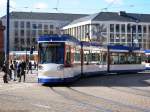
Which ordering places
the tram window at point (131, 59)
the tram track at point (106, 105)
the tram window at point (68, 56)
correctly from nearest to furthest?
the tram track at point (106, 105) < the tram window at point (68, 56) < the tram window at point (131, 59)

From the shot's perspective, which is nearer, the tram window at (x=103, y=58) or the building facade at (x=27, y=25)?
the tram window at (x=103, y=58)

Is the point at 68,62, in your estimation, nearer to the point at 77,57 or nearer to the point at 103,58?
the point at 77,57

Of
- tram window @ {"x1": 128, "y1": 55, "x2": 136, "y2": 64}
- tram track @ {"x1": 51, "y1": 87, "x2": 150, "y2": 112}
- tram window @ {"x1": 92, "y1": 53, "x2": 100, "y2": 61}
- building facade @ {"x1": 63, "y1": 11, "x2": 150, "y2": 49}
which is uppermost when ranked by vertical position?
building facade @ {"x1": 63, "y1": 11, "x2": 150, "y2": 49}

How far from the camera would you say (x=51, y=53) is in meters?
29.4

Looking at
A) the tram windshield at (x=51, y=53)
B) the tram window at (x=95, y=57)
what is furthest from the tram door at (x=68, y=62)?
the tram window at (x=95, y=57)

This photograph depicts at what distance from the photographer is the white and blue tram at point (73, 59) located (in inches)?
1155

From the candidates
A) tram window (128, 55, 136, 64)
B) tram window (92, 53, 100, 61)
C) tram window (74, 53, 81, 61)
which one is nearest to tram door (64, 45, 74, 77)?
tram window (74, 53, 81, 61)

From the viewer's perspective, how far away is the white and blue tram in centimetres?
2933

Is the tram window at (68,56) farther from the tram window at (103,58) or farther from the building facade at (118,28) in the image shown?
the building facade at (118,28)

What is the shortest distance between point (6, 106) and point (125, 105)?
14.4 feet

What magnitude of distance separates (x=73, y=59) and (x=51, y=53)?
3230 mm

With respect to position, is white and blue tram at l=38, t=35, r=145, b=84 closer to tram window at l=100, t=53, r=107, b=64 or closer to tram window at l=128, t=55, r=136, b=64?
tram window at l=100, t=53, r=107, b=64

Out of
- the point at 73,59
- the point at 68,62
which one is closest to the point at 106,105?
the point at 68,62

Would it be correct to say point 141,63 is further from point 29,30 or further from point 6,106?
point 29,30
